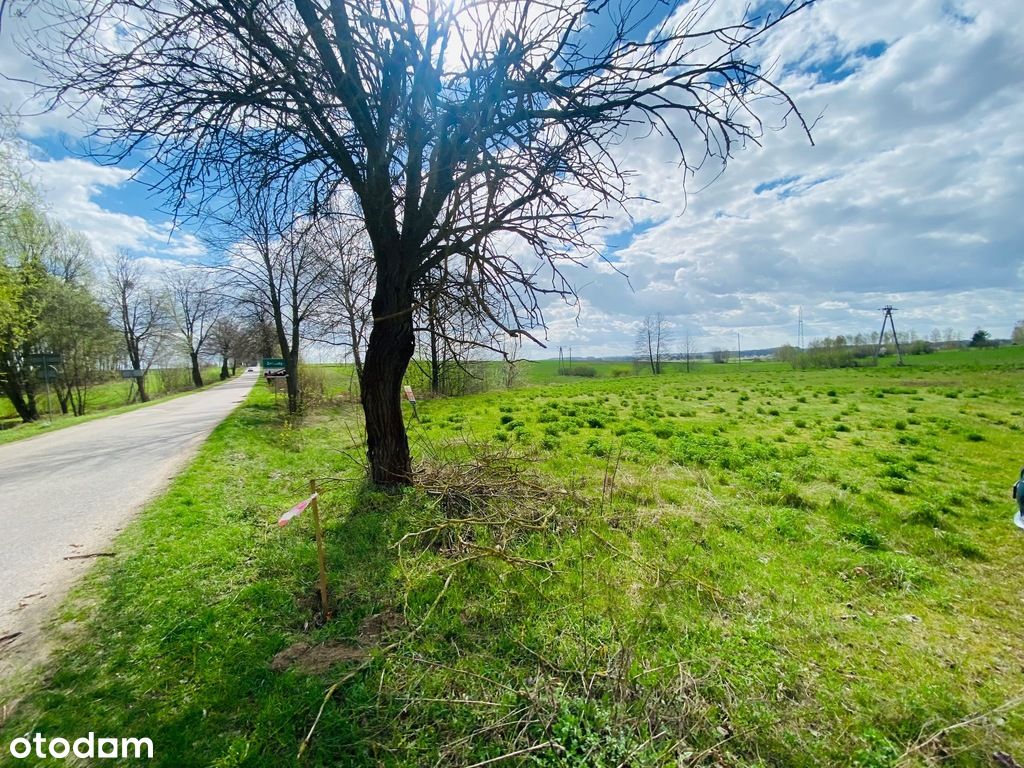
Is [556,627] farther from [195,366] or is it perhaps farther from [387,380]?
[195,366]

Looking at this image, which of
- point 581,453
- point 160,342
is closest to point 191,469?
point 581,453

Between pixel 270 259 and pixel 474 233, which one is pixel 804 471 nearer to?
pixel 474 233

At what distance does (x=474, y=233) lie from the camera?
4.95 m

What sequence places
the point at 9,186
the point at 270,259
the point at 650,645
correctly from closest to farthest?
the point at 650,645
the point at 9,186
the point at 270,259

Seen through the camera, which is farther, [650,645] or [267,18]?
[267,18]

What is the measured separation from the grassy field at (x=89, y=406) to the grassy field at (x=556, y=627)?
10.6 m

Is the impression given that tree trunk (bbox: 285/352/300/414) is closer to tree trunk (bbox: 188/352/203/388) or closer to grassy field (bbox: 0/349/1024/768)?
grassy field (bbox: 0/349/1024/768)

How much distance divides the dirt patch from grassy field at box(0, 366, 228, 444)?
13.5 meters

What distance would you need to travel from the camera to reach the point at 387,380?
568 centimetres

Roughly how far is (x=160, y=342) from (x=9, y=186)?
2272 centimetres

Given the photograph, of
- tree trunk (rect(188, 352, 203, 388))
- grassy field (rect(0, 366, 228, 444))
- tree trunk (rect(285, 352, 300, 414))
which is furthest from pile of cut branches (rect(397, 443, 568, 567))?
tree trunk (rect(188, 352, 203, 388))

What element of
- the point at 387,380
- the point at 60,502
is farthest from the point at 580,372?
the point at 60,502

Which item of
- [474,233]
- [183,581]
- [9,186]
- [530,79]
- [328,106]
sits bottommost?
[183,581]

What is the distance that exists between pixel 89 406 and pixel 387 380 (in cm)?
3656
